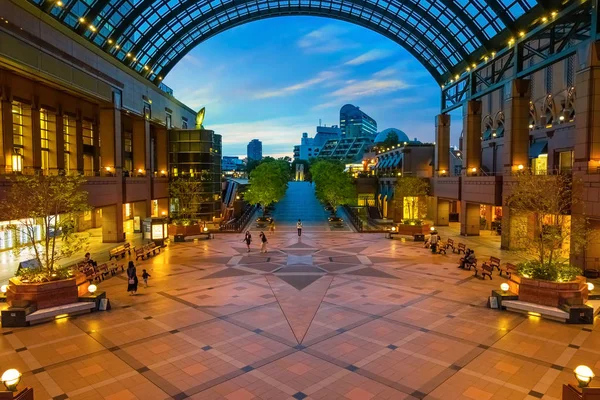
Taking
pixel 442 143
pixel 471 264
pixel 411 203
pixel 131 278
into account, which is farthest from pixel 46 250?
pixel 442 143

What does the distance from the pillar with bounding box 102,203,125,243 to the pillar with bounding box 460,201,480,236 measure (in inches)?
1236

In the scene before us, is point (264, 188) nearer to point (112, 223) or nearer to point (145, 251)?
point (112, 223)

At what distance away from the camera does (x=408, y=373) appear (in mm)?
9984

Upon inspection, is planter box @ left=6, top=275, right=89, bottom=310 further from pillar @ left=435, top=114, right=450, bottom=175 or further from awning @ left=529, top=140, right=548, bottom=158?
pillar @ left=435, top=114, right=450, bottom=175

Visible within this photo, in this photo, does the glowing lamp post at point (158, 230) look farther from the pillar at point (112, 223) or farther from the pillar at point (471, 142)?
the pillar at point (471, 142)

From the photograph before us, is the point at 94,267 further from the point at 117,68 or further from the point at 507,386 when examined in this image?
the point at 117,68

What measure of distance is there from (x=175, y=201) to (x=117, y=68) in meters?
19.1

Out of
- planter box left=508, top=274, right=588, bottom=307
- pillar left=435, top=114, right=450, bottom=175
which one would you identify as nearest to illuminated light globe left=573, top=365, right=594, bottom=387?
planter box left=508, top=274, right=588, bottom=307

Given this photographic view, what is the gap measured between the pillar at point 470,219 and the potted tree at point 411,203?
403cm

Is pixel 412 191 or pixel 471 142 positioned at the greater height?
pixel 471 142

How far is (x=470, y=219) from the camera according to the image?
3675 cm

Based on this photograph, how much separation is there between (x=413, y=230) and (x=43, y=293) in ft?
93.4

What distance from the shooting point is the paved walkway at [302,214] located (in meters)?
42.7

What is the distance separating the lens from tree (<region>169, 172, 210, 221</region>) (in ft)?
126
